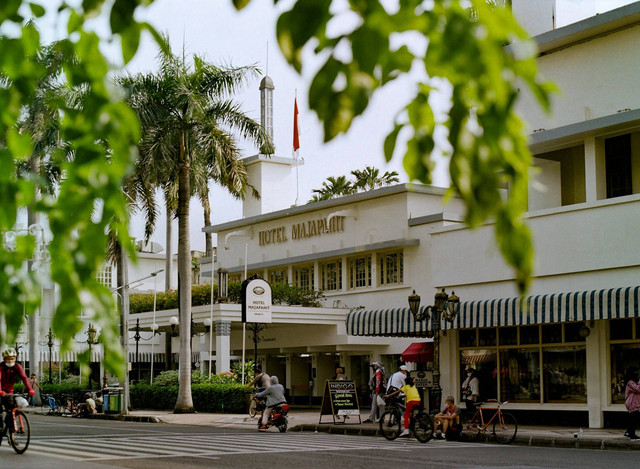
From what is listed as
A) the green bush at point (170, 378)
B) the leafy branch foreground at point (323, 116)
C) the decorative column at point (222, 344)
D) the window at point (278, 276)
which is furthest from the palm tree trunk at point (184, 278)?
the leafy branch foreground at point (323, 116)

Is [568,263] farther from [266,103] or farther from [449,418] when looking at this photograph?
[266,103]

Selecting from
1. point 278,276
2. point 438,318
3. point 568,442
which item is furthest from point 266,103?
point 568,442

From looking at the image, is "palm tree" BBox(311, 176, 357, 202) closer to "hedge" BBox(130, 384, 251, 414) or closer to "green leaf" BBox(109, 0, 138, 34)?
"hedge" BBox(130, 384, 251, 414)

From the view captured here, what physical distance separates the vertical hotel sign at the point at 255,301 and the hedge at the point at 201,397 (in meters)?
3.25

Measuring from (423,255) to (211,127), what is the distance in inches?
416

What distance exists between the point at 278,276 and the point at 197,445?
27.2 metres

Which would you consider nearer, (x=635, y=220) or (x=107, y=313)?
(x=107, y=313)

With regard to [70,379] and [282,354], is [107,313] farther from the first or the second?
[70,379]

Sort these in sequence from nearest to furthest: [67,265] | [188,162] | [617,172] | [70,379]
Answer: [67,265]
[617,172]
[188,162]
[70,379]

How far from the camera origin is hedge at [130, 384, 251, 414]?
120 ft

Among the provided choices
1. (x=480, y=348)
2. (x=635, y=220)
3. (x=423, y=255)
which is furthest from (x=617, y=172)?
(x=423, y=255)

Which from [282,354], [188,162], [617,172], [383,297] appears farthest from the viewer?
[282,354]

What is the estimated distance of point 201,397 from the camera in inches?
1497

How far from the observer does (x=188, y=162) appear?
115 ft
